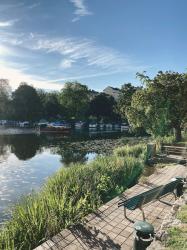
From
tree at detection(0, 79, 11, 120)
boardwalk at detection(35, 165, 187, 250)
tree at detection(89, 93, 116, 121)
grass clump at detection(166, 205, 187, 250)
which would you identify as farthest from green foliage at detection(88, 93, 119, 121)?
grass clump at detection(166, 205, 187, 250)

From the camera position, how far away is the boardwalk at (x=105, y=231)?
18.8 feet

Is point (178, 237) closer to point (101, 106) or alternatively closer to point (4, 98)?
point (101, 106)

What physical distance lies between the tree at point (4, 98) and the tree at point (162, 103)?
58.4 m

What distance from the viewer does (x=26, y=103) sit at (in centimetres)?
7238

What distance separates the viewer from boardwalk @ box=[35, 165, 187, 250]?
574cm

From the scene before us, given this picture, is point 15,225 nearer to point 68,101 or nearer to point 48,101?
point 68,101

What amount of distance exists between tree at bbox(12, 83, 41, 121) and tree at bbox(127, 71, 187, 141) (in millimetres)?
52968

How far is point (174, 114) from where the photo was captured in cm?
2275

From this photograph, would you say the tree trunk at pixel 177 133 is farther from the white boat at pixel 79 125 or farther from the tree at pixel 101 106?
the tree at pixel 101 106

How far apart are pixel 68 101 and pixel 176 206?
210 ft

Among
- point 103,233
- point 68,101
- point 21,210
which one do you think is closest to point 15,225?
point 21,210

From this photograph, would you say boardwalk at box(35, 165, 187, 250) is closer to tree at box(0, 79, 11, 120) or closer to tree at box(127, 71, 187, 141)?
tree at box(127, 71, 187, 141)

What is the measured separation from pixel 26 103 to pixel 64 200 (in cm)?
6765

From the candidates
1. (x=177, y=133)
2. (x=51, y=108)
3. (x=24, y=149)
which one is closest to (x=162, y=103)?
(x=177, y=133)
